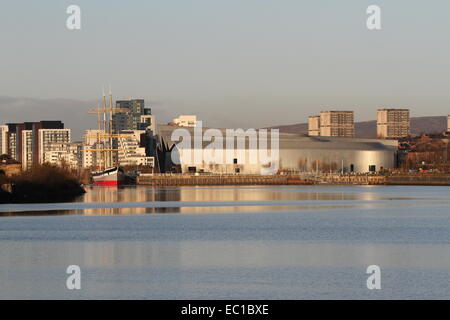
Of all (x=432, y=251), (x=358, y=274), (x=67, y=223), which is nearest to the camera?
(x=358, y=274)

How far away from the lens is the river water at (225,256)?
61.6 ft

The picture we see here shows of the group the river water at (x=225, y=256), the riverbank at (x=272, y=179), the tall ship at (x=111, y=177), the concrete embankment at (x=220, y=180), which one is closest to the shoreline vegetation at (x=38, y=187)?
the river water at (x=225, y=256)

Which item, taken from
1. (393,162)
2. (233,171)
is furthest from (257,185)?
(393,162)

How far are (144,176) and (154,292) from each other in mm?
109462

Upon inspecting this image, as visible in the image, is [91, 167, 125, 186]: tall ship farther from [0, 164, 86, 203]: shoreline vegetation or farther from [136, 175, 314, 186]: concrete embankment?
[0, 164, 86, 203]: shoreline vegetation

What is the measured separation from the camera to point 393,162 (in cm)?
14250

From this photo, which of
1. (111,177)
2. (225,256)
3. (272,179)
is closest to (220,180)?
(272,179)

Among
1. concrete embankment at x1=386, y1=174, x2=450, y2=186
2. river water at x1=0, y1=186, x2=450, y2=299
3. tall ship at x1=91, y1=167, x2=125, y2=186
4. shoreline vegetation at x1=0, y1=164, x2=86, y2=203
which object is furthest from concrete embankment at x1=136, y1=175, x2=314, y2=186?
river water at x1=0, y1=186, x2=450, y2=299

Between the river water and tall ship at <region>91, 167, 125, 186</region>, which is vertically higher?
the river water

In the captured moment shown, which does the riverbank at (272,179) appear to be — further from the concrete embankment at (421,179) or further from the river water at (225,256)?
the river water at (225,256)

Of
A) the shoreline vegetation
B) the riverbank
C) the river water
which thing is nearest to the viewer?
the river water

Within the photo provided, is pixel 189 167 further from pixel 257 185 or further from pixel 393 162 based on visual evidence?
pixel 393 162

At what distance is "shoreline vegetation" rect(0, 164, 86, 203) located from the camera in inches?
2359

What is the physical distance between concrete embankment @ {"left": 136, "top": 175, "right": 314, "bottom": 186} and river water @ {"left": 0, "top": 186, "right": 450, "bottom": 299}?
78975 mm
